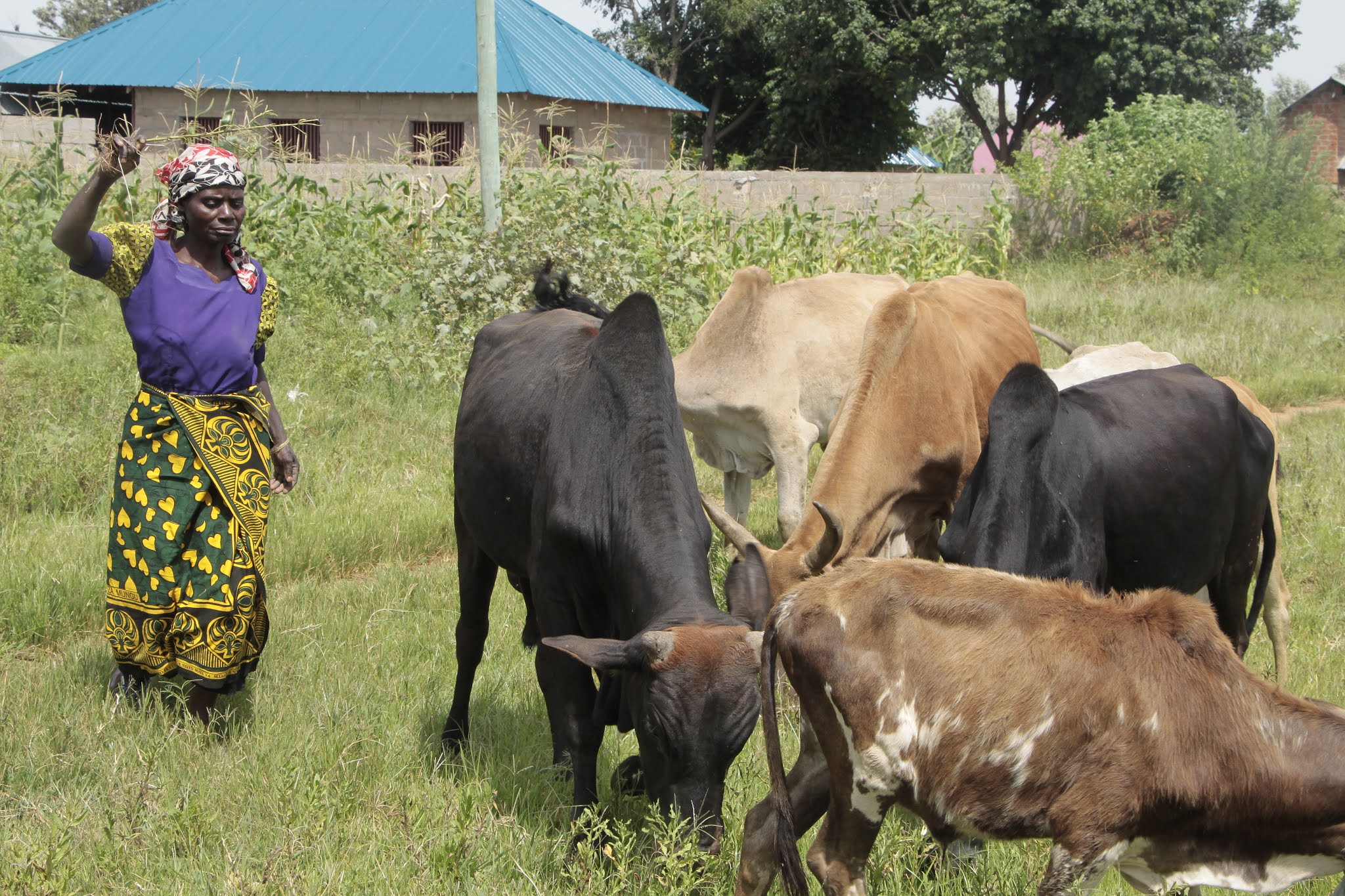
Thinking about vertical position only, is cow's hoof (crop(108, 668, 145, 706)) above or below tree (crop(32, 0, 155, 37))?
below

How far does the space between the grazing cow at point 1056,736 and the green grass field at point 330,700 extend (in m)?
0.60

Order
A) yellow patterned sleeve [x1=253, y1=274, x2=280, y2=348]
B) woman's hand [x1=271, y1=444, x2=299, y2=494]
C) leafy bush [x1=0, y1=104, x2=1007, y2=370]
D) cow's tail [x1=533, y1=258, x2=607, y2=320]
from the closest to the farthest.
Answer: yellow patterned sleeve [x1=253, y1=274, x2=280, y2=348] < woman's hand [x1=271, y1=444, x2=299, y2=494] < cow's tail [x1=533, y1=258, x2=607, y2=320] < leafy bush [x1=0, y1=104, x2=1007, y2=370]

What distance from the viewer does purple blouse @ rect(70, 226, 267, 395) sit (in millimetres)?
4645

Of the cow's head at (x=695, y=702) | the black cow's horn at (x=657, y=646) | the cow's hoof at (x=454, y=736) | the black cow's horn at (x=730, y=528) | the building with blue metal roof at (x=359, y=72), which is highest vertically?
the building with blue metal roof at (x=359, y=72)

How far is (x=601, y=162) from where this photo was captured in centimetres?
1173

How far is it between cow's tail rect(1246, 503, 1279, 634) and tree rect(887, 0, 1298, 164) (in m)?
24.0

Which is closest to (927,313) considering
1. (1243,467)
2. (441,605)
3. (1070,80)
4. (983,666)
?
(1243,467)

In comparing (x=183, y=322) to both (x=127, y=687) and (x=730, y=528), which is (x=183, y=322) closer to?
(x=127, y=687)

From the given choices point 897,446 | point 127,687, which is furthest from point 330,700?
point 897,446

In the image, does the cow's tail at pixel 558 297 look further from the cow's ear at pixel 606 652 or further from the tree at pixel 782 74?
the tree at pixel 782 74

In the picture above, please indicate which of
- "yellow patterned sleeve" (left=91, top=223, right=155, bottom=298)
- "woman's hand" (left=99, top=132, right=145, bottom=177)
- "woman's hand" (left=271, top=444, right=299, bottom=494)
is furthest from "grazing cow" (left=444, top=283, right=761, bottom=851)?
"woman's hand" (left=99, top=132, right=145, bottom=177)

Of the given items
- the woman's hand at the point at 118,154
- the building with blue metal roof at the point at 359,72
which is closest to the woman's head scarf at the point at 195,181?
the woman's hand at the point at 118,154

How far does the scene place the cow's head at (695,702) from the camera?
3496 mm

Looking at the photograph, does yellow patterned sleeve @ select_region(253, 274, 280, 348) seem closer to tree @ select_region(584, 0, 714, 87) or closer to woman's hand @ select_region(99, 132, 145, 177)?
woman's hand @ select_region(99, 132, 145, 177)
